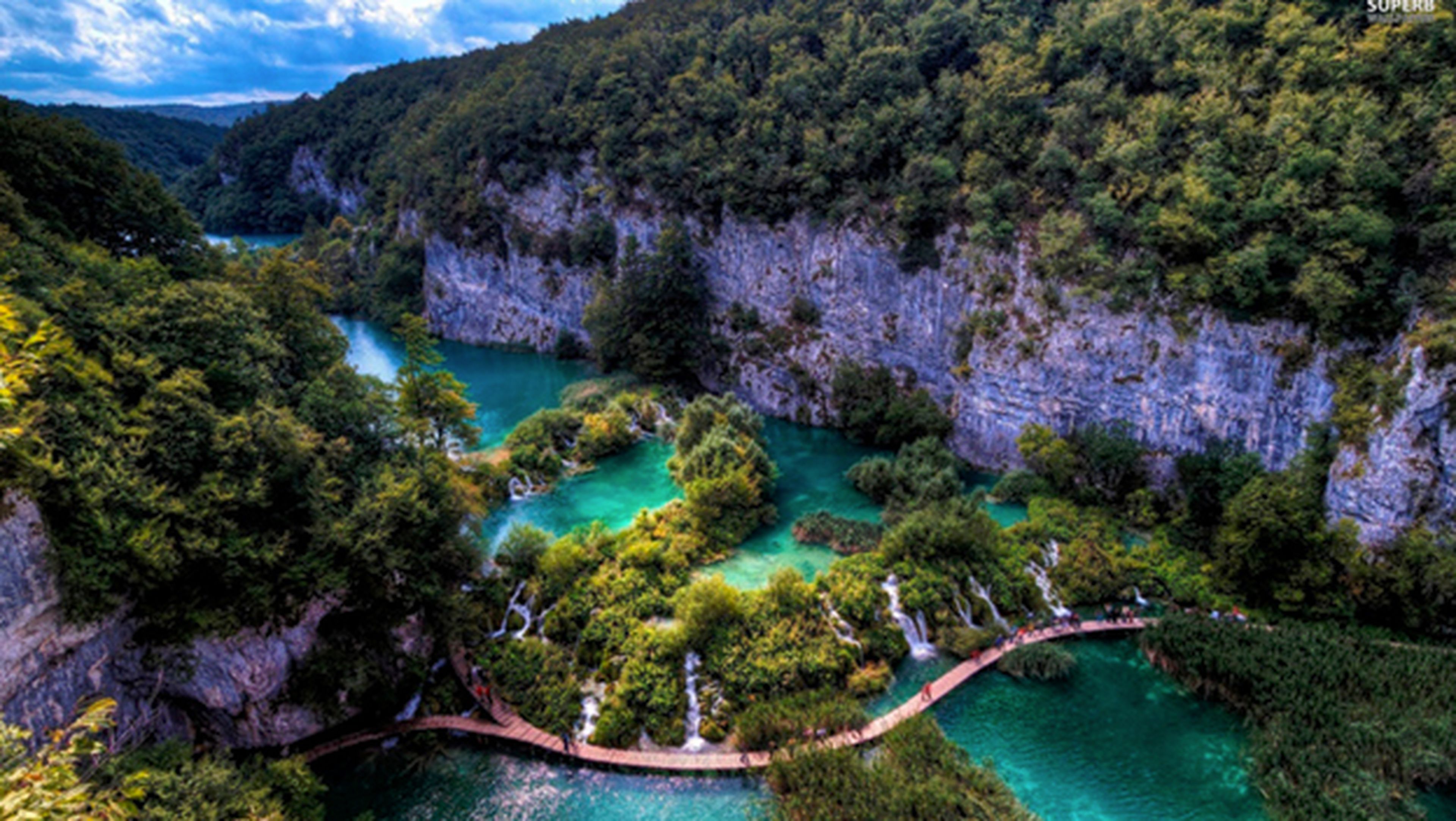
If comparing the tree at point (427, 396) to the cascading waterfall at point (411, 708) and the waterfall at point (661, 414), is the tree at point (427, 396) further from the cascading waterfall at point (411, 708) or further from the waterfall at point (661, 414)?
the waterfall at point (661, 414)

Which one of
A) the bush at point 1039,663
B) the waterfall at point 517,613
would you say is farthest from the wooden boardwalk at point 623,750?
the waterfall at point 517,613

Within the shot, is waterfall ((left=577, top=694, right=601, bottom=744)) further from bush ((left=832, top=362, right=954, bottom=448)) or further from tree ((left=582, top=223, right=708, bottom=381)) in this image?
tree ((left=582, top=223, right=708, bottom=381))

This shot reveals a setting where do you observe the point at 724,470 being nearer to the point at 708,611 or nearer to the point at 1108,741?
the point at 708,611

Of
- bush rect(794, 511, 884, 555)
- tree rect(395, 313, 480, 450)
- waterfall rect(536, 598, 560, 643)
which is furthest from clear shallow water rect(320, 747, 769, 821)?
bush rect(794, 511, 884, 555)

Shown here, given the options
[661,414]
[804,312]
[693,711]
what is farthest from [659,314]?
[693,711]

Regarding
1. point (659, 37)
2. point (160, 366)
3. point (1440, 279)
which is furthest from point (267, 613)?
point (659, 37)

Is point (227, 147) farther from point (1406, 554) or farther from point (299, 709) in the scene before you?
point (1406, 554)

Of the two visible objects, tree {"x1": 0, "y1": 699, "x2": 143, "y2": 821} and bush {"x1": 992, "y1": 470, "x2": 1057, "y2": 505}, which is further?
bush {"x1": 992, "y1": 470, "x2": 1057, "y2": 505}
